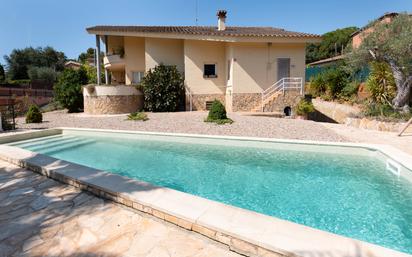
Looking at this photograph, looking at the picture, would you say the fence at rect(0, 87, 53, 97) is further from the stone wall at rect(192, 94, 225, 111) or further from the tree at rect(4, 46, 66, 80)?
the stone wall at rect(192, 94, 225, 111)

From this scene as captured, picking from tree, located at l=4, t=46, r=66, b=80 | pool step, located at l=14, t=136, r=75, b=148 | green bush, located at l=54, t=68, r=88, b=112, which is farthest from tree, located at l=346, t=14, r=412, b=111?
tree, located at l=4, t=46, r=66, b=80

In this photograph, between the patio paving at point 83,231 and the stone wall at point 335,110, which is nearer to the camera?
the patio paving at point 83,231

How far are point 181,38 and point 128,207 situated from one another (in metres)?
16.1

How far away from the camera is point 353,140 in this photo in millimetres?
9750

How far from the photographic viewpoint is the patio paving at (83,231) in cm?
312

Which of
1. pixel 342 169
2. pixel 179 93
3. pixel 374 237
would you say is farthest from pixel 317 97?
pixel 374 237

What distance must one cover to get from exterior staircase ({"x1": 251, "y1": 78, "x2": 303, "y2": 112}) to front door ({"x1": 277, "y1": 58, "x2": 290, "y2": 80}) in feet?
1.46

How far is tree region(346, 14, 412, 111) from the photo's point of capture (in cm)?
1098

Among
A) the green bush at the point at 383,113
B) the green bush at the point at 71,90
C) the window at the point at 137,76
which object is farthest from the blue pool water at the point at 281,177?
the window at the point at 137,76

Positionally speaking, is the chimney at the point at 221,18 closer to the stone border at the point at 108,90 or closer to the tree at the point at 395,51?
the stone border at the point at 108,90

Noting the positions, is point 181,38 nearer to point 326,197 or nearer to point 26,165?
point 26,165

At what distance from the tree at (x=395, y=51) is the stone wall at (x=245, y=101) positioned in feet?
23.0

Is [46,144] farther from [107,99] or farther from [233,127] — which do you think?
[233,127]

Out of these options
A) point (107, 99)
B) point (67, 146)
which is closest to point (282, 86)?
point (107, 99)
